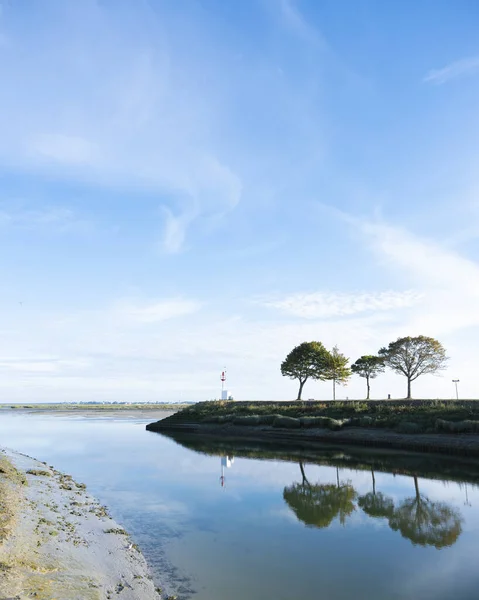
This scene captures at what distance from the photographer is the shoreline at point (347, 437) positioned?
3628cm

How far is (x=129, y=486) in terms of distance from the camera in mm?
25422

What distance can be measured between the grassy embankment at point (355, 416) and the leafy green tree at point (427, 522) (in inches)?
772

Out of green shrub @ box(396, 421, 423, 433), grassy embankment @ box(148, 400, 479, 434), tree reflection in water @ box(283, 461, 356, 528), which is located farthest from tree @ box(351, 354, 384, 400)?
tree reflection in water @ box(283, 461, 356, 528)

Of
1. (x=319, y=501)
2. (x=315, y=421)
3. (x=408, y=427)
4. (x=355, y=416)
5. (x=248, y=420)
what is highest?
(x=355, y=416)

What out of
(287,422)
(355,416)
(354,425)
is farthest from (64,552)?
(287,422)

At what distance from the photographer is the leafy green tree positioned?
1565 cm

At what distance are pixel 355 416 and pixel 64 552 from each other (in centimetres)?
4389

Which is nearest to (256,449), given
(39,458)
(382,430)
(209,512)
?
(382,430)

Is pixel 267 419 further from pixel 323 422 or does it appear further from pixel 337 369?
pixel 337 369

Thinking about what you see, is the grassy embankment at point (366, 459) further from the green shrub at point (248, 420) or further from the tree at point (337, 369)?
the tree at point (337, 369)

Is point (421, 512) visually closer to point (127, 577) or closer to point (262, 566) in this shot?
point (262, 566)

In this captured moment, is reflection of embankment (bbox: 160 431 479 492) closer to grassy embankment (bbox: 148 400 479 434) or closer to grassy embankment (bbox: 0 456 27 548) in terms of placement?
grassy embankment (bbox: 148 400 479 434)

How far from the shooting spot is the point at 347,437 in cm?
4619

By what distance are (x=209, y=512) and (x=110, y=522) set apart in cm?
443
